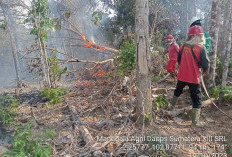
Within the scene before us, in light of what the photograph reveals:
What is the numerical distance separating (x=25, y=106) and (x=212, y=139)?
5.98m

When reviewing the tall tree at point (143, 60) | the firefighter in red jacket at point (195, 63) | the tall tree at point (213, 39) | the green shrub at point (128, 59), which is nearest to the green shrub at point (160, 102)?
the tall tree at point (143, 60)

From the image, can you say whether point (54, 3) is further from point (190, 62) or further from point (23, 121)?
point (190, 62)

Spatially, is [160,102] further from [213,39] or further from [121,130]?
[213,39]

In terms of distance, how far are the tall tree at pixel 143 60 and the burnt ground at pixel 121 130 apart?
0.93 ft

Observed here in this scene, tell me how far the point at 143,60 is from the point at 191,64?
40.3 inches

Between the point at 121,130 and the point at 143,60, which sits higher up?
the point at 143,60

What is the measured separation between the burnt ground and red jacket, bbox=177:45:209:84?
0.89 metres

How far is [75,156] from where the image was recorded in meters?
2.34

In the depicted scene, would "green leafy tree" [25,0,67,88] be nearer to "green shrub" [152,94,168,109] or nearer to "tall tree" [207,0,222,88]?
"green shrub" [152,94,168,109]

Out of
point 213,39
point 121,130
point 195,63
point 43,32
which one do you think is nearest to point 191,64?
point 195,63

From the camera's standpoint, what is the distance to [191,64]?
3008mm

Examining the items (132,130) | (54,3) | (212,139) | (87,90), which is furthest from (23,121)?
(54,3)

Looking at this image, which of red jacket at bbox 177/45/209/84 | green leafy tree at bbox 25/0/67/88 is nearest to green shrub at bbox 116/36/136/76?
red jacket at bbox 177/45/209/84

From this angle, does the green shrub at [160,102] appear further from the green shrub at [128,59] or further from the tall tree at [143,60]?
the green shrub at [128,59]
